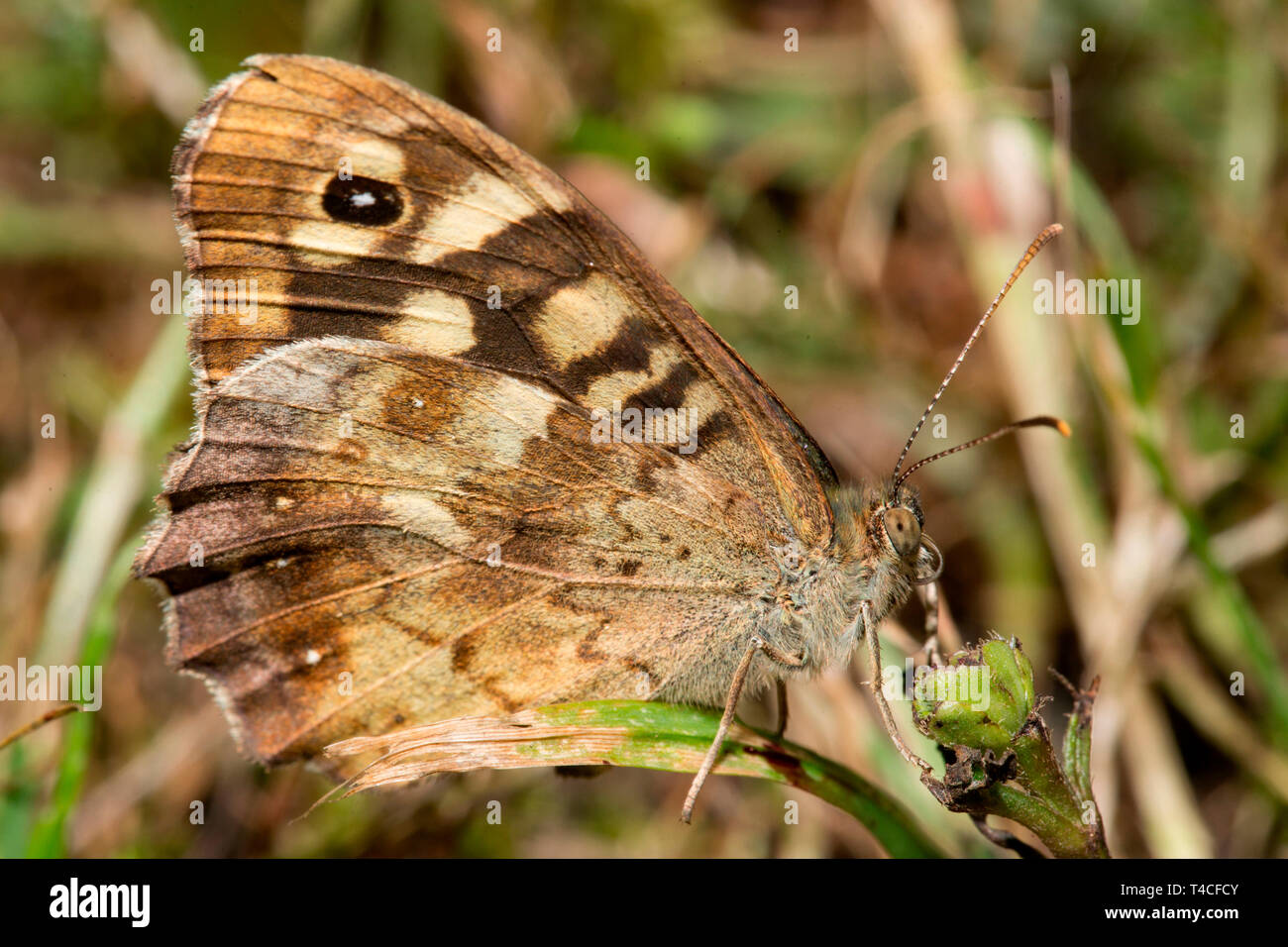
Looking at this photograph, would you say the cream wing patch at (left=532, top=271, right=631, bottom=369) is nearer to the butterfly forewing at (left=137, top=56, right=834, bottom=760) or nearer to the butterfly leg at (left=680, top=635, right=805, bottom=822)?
the butterfly forewing at (left=137, top=56, right=834, bottom=760)

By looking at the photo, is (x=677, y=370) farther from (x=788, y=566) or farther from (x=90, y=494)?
(x=90, y=494)

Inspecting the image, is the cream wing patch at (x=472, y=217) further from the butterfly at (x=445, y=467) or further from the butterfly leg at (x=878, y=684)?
the butterfly leg at (x=878, y=684)

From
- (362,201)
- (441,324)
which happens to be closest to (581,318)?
(441,324)

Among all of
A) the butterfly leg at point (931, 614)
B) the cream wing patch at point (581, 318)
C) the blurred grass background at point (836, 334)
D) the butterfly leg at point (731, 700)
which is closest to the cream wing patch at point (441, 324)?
the cream wing patch at point (581, 318)

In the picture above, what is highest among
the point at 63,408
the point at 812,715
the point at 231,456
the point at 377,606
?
the point at 63,408
